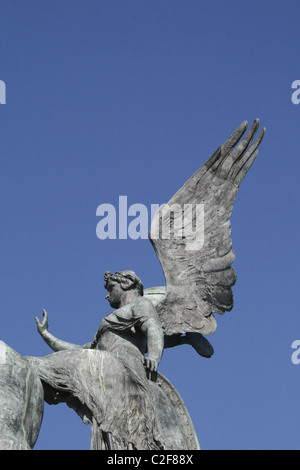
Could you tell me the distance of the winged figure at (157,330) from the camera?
13.8 metres

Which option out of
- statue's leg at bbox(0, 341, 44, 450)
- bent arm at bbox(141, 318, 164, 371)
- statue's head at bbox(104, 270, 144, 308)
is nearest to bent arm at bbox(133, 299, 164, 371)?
bent arm at bbox(141, 318, 164, 371)

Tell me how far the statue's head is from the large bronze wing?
0.40 metres

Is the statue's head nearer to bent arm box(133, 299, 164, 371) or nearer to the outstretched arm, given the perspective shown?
bent arm box(133, 299, 164, 371)

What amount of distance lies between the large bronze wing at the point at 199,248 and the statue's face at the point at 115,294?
1.77ft

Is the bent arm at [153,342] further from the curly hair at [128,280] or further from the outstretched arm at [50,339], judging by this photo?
the outstretched arm at [50,339]

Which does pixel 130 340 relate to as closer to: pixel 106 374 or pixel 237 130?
pixel 106 374

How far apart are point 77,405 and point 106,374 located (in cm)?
49

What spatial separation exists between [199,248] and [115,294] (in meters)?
1.34

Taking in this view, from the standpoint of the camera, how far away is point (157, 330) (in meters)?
14.9

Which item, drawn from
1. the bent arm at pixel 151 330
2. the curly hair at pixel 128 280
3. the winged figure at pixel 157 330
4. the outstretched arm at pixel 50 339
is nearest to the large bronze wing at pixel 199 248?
the winged figure at pixel 157 330

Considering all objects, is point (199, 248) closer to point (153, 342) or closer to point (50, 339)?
point (153, 342)

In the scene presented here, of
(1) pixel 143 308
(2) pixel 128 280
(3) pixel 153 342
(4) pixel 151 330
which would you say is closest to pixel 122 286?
(2) pixel 128 280

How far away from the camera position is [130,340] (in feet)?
49.8
